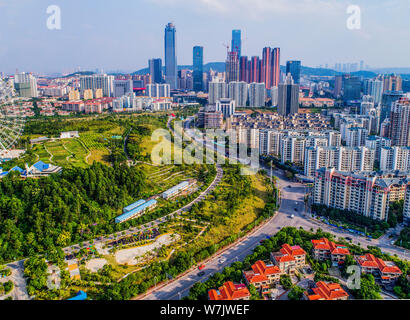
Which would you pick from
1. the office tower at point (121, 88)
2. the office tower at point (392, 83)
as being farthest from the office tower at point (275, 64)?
the office tower at point (121, 88)

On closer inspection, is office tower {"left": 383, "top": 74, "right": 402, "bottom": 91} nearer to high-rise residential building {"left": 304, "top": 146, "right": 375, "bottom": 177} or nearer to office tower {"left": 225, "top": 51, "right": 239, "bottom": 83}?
office tower {"left": 225, "top": 51, "right": 239, "bottom": 83}

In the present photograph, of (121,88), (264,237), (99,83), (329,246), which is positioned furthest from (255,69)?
(329,246)

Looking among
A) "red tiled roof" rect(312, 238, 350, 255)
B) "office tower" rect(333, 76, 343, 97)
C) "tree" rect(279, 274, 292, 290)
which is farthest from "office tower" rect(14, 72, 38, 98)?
"office tower" rect(333, 76, 343, 97)

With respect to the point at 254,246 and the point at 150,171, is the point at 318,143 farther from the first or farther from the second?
the point at 254,246

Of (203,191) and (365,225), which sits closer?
(365,225)
